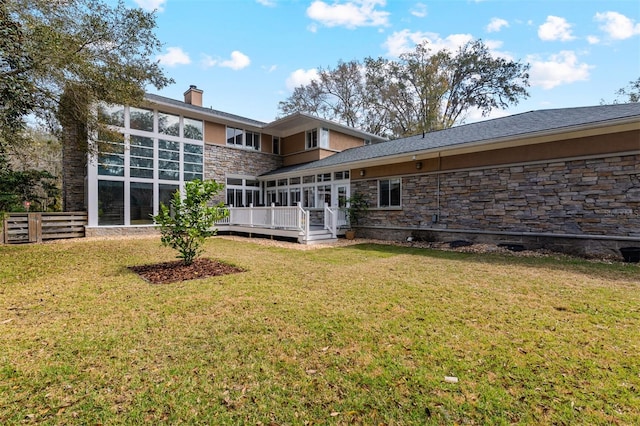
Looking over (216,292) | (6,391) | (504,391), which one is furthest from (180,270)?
(504,391)

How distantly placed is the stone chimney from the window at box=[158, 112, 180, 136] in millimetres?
4237

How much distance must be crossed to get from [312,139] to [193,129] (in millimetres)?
6764

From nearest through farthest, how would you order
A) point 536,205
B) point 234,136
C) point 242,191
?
point 536,205
point 234,136
point 242,191

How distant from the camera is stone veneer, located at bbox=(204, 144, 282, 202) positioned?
53.1 ft

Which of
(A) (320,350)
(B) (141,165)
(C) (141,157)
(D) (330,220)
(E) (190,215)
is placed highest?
(C) (141,157)

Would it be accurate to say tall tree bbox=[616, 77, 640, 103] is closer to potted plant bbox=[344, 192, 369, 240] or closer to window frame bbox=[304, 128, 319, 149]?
window frame bbox=[304, 128, 319, 149]

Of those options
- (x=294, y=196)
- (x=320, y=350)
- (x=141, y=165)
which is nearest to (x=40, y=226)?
(x=141, y=165)

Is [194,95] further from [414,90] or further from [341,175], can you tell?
[414,90]

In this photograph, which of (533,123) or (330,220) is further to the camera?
(330,220)

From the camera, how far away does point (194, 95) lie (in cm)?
1850

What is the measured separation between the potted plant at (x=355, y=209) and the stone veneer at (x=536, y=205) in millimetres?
1770

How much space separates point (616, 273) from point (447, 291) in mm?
4182

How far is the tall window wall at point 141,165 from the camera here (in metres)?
12.7

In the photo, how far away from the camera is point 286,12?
1080 centimetres
